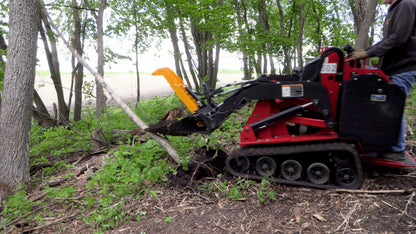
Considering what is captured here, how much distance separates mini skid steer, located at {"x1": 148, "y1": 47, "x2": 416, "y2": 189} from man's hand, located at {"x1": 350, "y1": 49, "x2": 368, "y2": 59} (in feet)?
0.53

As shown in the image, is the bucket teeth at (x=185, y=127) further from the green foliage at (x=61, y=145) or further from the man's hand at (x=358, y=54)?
the green foliage at (x=61, y=145)

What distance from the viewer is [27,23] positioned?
13.8 ft

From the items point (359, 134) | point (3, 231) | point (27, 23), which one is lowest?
point (3, 231)

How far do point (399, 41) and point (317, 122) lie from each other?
140 centimetres

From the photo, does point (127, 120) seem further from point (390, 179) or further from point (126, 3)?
point (390, 179)

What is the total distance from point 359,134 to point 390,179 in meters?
0.88

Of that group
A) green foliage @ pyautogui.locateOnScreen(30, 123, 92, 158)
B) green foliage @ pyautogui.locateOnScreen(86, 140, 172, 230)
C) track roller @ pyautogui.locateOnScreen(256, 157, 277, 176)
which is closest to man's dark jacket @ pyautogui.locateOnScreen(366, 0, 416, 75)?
track roller @ pyautogui.locateOnScreen(256, 157, 277, 176)

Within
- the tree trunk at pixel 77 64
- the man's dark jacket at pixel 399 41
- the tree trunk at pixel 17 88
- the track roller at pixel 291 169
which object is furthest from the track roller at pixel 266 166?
the tree trunk at pixel 77 64

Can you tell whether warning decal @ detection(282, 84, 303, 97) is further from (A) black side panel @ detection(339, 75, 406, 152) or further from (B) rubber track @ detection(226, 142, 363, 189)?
(B) rubber track @ detection(226, 142, 363, 189)

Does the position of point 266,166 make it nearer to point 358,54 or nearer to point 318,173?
point 318,173

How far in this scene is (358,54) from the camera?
10.8 feet

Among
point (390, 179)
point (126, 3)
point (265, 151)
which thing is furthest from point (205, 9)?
point (390, 179)

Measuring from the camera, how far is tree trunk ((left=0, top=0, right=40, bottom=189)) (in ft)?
13.6

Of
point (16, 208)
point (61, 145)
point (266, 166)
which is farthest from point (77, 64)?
point (266, 166)
